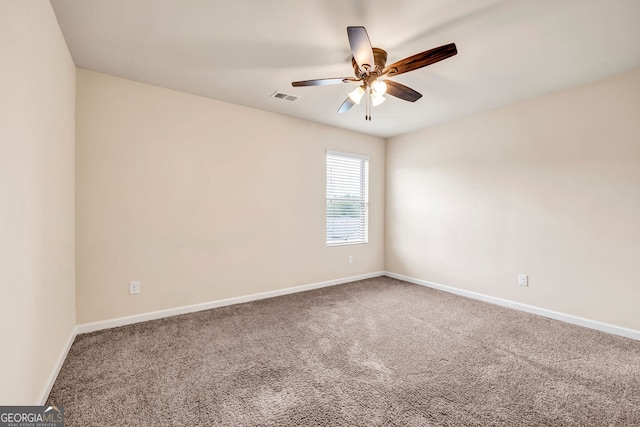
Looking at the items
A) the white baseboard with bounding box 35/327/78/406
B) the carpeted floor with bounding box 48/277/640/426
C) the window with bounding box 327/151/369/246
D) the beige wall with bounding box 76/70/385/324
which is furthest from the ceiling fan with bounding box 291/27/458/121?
the white baseboard with bounding box 35/327/78/406

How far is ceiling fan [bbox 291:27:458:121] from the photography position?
1.73m

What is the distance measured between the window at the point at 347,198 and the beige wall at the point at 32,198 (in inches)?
122

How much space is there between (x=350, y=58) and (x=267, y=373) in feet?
8.53

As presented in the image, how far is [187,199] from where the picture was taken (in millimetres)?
3166

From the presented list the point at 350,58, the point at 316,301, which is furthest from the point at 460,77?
the point at 316,301

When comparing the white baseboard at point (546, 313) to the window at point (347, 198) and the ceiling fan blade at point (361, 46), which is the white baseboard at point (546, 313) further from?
the ceiling fan blade at point (361, 46)

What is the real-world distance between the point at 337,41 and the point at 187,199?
7.43ft

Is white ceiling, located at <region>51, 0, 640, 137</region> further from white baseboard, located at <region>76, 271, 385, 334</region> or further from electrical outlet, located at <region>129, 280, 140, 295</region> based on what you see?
white baseboard, located at <region>76, 271, 385, 334</region>

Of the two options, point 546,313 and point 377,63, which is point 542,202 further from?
point 377,63

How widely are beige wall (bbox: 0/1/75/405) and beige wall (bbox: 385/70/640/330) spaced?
4293mm

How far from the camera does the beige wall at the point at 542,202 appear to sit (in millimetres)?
2674

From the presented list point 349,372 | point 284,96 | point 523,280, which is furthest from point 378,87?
point 523,280

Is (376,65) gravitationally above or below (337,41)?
below

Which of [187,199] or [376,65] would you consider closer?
[376,65]
